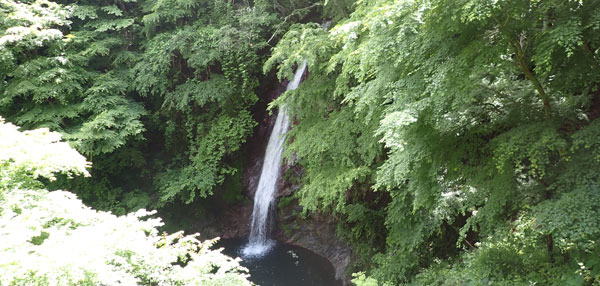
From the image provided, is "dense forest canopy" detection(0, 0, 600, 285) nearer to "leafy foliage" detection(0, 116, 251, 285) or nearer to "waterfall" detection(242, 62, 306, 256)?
"leafy foliage" detection(0, 116, 251, 285)

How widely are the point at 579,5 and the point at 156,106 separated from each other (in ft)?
38.2

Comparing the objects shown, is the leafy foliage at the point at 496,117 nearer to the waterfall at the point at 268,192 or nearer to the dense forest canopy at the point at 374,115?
the dense forest canopy at the point at 374,115

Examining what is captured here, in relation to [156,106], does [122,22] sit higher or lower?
higher

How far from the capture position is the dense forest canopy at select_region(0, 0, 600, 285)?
3.43 meters

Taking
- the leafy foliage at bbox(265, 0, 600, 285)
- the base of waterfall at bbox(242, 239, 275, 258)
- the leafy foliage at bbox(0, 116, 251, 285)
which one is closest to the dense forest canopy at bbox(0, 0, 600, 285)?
the leafy foliage at bbox(265, 0, 600, 285)

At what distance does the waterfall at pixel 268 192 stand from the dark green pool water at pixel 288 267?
1.56ft

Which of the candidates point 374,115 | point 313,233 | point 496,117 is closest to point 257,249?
point 313,233

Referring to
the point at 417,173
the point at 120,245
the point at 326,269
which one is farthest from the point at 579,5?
the point at 326,269

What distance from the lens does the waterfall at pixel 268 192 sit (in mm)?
10891

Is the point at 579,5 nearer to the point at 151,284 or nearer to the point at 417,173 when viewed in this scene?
the point at 417,173

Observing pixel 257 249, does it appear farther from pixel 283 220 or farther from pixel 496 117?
pixel 496 117

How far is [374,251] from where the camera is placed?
24.3ft

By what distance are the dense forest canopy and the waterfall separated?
88cm

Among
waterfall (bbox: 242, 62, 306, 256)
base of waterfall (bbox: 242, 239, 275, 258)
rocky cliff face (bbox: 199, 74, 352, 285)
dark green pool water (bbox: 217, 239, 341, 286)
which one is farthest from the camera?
waterfall (bbox: 242, 62, 306, 256)
